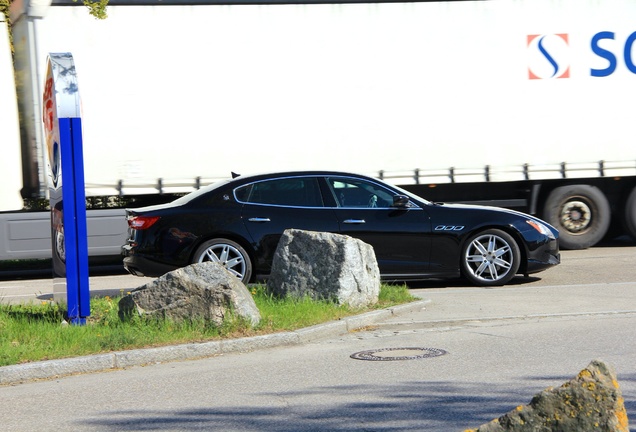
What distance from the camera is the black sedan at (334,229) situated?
12.0 metres

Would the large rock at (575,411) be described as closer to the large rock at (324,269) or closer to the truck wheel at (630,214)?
the large rock at (324,269)

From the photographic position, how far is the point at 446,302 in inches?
437

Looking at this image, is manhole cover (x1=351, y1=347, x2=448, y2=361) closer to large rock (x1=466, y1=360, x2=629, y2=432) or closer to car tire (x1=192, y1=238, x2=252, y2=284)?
car tire (x1=192, y1=238, x2=252, y2=284)

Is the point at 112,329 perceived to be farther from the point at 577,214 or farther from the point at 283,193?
the point at 577,214

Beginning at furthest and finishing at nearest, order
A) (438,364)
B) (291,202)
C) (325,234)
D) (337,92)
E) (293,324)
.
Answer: (337,92), (291,202), (325,234), (293,324), (438,364)

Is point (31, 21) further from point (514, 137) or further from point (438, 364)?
point (438, 364)

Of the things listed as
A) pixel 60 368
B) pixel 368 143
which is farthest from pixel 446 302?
pixel 368 143

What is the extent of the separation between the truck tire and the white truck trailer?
0.03m

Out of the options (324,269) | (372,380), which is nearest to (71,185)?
(324,269)

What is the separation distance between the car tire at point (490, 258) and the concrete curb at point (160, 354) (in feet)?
10.5

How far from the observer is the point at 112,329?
28.7 feet

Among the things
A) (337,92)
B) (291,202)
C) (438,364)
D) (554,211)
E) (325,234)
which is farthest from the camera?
(554,211)

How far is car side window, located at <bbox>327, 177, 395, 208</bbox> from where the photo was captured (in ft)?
40.4

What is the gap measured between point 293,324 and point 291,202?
11.1ft
